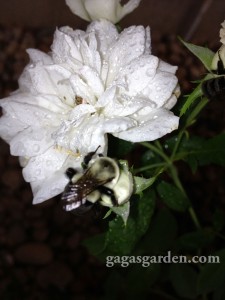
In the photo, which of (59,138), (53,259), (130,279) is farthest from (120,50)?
(53,259)

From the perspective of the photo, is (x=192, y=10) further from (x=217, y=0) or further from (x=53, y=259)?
(x=53, y=259)

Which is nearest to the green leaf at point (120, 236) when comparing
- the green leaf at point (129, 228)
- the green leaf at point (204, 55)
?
the green leaf at point (129, 228)

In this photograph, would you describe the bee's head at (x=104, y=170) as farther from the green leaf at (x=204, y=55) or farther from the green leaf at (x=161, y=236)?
the green leaf at (x=161, y=236)

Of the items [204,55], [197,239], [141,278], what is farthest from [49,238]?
[204,55]

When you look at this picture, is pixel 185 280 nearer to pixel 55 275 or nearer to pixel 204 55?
pixel 55 275

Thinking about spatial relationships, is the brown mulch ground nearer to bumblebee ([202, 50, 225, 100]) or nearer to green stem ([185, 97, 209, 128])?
green stem ([185, 97, 209, 128])

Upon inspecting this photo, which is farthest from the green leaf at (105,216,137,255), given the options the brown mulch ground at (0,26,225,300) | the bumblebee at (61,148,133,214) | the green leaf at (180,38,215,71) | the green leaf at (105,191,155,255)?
the brown mulch ground at (0,26,225,300)
